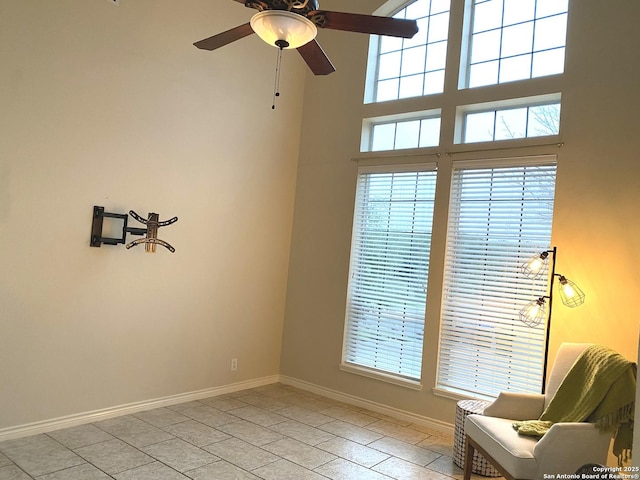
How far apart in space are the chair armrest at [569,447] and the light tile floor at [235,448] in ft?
3.06

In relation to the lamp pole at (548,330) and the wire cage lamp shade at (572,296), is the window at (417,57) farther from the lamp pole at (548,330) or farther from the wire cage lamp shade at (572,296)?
the wire cage lamp shade at (572,296)

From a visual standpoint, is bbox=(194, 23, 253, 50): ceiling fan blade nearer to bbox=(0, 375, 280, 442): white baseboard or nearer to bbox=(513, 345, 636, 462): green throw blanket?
bbox=(513, 345, 636, 462): green throw blanket

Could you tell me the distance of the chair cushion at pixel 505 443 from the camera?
258cm

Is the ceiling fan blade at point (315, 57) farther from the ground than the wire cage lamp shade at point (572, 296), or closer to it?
farther from the ground

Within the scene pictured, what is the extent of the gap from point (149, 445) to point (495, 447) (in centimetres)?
232

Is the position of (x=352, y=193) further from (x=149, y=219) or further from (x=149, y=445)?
(x=149, y=445)

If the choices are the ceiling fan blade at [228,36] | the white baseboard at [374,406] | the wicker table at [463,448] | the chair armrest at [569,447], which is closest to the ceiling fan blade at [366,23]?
the ceiling fan blade at [228,36]

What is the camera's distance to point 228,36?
277 cm

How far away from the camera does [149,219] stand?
4.02m

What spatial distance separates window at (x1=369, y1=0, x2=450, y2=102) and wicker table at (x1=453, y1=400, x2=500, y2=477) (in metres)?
2.81

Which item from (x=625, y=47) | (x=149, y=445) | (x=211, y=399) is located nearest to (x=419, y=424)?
(x=211, y=399)

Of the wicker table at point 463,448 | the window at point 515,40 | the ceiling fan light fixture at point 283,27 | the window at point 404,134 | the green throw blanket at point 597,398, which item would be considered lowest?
the wicker table at point 463,448

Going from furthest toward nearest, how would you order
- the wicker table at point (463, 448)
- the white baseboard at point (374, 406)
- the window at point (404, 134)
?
the window at point (404, 134), the white baseboard at point (374, 406), the wicker table at point (463, 448)

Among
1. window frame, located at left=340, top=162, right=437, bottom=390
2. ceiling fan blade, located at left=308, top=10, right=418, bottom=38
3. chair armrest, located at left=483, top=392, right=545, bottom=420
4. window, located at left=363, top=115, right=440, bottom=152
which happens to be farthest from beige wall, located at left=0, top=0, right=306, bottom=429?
chair armrest, located at left=483, top=392, right=545, bottom=420
